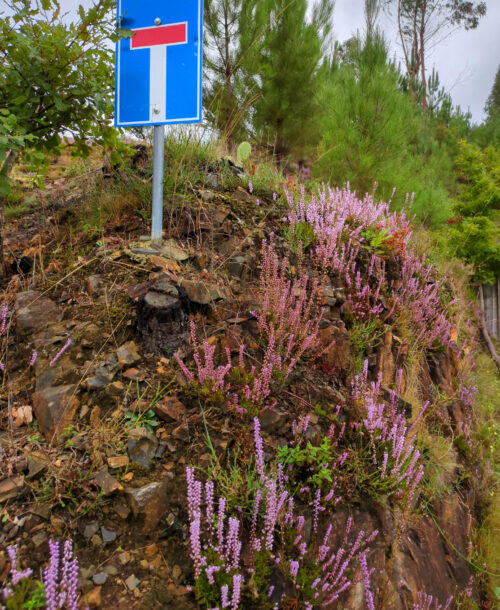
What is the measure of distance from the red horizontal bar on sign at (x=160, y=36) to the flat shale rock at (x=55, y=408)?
216cm

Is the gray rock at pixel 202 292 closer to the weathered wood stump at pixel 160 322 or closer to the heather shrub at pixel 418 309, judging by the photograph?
the weathered wood stump at pixel 160 322

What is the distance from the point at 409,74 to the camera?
1783 centimetres

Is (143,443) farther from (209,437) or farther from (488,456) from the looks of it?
(488,456)

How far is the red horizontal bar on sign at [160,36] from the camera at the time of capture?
8.09 ft

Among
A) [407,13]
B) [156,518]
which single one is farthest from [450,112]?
[156,518]

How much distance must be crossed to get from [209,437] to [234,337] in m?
0.64

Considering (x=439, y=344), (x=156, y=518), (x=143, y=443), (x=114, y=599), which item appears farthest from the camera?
(x=439, y=344)

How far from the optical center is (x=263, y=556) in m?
1.53

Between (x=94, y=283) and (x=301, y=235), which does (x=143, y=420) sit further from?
(x=301, y=235)

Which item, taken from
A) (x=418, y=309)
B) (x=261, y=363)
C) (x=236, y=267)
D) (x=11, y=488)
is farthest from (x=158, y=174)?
(x=418, y=309)

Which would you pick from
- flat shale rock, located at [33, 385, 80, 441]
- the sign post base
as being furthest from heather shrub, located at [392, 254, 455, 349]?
flat shale rock, located at [33, 385, 80, 441]

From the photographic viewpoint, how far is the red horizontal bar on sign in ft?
8.09

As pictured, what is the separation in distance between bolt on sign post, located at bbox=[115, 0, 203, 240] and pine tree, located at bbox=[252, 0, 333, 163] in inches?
241

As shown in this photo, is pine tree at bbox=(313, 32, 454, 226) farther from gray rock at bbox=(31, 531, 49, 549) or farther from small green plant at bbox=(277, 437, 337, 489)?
gray rock at bbox=(31, 531, 49, 549)
